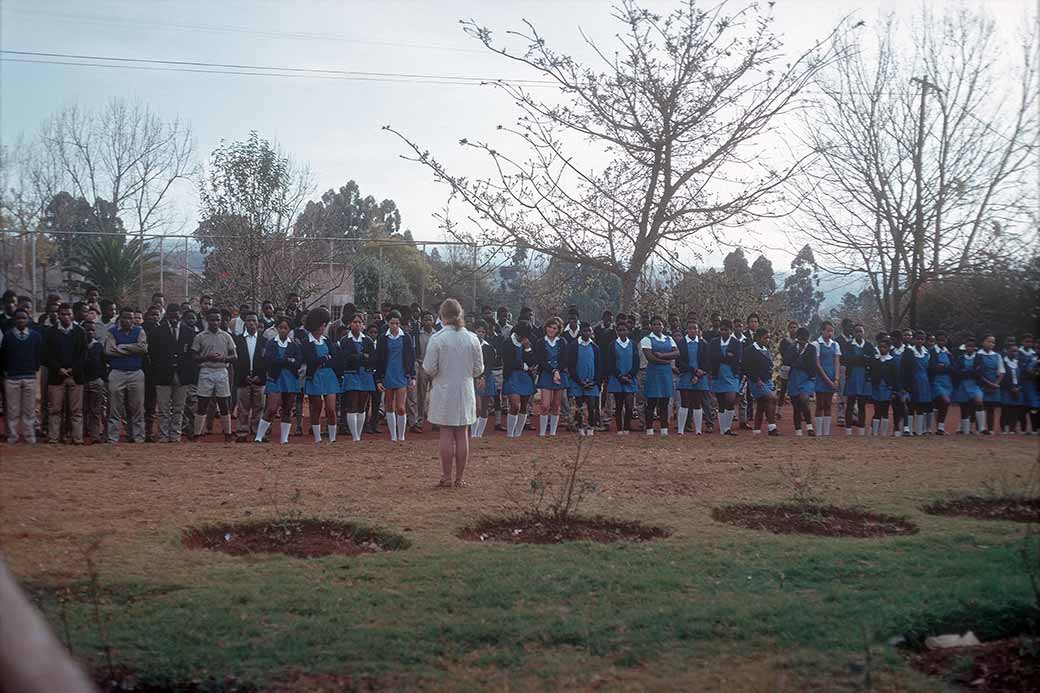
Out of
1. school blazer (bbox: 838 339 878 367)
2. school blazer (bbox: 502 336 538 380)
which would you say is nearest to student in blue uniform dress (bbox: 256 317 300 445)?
school blazer (bbox: 502 336 538 380)

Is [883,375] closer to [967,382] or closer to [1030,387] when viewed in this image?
[967,382]

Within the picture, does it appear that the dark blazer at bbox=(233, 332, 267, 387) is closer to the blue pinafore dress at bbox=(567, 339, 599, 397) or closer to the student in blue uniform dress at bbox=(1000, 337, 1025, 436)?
the blue pinafore dress at bbox=(567, 339, 599, 397)

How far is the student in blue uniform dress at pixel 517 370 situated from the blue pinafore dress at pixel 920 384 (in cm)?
747

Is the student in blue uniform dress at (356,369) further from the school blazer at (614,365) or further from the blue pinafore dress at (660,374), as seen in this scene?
the blue pinafore dress at (660,374)

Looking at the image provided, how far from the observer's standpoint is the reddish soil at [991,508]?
31.2 ft

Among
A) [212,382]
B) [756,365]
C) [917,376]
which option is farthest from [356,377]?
[917,376]

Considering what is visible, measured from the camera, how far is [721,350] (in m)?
17.8

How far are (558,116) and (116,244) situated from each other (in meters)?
→ 12.1

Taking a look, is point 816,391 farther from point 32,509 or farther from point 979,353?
point 32,509

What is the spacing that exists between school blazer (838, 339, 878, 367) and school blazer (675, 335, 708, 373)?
304 centimetres

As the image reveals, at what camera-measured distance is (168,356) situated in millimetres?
14836

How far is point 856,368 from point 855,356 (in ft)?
0.91

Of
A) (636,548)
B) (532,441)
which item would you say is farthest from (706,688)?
(532,441)

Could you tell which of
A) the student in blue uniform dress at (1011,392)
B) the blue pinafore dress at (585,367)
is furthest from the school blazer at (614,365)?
the student in blue uniform dress at (1011,392)
